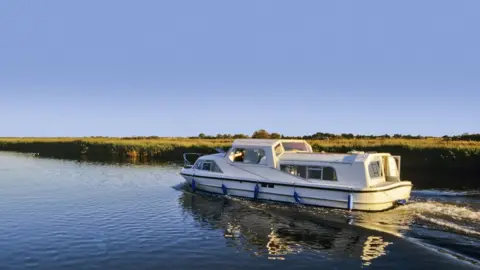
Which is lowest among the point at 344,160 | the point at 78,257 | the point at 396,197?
the point at 78,257

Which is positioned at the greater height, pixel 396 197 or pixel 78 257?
pixel 396 197

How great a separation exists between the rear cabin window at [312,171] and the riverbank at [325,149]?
2720cm

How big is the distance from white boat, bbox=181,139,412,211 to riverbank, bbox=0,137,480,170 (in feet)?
71.9

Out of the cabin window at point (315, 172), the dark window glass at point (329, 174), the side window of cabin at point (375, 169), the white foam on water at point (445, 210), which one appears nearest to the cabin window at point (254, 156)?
the cabin window at point (315, 172)

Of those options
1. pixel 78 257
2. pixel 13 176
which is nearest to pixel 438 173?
pixel 78 257

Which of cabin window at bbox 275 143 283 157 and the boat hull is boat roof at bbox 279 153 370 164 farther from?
the boat hull

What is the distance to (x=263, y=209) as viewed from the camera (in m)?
26.4

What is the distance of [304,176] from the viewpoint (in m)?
27.2

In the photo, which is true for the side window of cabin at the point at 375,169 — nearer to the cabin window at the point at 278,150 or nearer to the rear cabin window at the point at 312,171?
the rear cabin window at the point at 312,171

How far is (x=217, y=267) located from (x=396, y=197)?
45.2 ft

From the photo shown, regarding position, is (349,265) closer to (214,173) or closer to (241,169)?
(241,169)

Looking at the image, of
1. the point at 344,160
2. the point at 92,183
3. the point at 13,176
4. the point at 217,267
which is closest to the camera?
the point at 217,267

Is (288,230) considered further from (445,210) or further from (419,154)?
(419,154)

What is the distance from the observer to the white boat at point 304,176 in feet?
82.0
